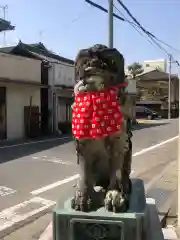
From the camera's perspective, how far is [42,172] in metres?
9.70

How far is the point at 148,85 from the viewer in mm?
48781

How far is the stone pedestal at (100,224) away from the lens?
3115 millimetres

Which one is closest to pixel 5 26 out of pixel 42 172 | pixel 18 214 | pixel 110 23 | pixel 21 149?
pixel 21 149

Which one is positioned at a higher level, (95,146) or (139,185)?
(95,146)

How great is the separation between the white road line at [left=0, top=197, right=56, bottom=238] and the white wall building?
10.8m

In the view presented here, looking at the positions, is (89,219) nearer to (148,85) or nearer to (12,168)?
(12,168)

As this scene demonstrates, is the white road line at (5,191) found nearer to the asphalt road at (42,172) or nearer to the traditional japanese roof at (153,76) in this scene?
the asphalt road at (42,172)

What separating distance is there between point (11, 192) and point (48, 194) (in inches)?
32.8

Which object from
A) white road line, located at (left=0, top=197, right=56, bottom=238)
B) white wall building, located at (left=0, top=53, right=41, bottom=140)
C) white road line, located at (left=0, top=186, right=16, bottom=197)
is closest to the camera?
white road line, located at (left=0, top=197, right=56, bottom=238)

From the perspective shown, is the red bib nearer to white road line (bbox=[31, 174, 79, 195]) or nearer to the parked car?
white road line (bbox=[31, 174, 79, 195])

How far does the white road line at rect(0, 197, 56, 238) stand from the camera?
546 cm

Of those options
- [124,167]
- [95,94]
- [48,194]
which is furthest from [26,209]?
[95,94]

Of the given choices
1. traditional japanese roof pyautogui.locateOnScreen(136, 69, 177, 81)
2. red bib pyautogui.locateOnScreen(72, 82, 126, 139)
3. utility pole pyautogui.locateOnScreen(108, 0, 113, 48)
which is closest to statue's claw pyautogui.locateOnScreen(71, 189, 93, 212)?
red bib pyautogui.locateOnScreen(72, 82, 126, 139)

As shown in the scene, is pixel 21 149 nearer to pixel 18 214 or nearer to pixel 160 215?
pixel 18 214
